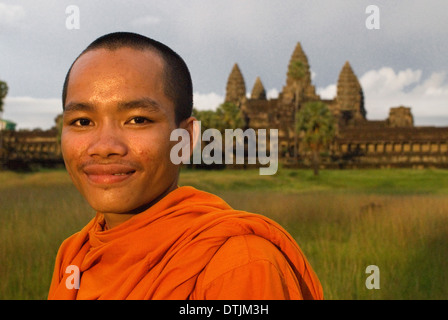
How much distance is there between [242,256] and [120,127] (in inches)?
26.6

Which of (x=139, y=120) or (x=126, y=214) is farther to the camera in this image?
(x=126, y=214)

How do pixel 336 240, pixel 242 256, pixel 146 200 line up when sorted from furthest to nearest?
pixel 336 240 → pixel 146 200 → pixel 242 256

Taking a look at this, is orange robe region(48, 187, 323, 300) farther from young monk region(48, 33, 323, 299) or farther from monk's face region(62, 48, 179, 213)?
monk's face region(62, 48, 179, 213)

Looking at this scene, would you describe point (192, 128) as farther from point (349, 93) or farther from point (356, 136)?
point (349, 93)

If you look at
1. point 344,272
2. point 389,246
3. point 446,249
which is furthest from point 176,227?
point 446,249

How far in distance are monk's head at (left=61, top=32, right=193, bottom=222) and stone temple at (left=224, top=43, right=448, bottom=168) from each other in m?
42.8

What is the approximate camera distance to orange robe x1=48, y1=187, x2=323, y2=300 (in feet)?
5.02

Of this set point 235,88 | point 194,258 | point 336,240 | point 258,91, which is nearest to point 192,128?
point 194,258

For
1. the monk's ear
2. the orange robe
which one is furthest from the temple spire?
the orange robe

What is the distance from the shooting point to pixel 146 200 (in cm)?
188

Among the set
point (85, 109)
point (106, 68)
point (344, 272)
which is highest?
point (106, 68)

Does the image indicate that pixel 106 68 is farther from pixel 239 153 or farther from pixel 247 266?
pixel 239 153
